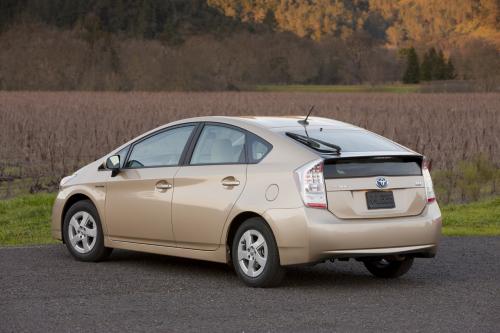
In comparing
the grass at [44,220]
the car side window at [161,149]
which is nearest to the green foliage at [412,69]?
the grass at [44,220]

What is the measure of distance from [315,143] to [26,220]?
7504 mm

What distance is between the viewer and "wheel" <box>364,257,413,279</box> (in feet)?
34.0

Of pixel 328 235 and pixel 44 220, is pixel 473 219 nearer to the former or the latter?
pixel 44 220

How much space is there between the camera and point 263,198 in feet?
31.3

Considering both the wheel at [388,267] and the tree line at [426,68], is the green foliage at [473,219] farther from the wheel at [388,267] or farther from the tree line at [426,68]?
the tree line at [426,68]

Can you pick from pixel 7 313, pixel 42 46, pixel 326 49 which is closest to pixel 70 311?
pixel 7 313

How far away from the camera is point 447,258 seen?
1162 cm

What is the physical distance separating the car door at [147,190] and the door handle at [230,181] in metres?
0.67

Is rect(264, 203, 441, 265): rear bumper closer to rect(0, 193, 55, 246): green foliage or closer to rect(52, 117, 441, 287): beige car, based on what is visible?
rect(52, 117, 441, 287): beige car

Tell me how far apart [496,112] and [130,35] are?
10331 centimetres

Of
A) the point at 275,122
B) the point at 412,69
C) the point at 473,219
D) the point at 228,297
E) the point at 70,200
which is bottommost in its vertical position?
the point at 412,69

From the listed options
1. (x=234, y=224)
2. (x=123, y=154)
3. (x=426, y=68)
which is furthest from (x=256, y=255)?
(x=426, y=68)

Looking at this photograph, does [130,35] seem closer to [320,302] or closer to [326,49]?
[326,49]

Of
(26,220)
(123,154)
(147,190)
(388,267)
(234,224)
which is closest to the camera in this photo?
(234,224)
